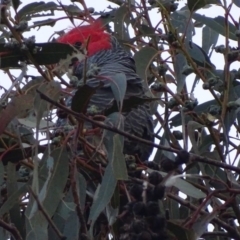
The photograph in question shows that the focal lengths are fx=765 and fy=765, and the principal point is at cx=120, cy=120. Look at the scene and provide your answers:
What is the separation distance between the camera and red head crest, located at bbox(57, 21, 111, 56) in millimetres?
2349

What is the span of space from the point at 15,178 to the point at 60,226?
14 centimetres

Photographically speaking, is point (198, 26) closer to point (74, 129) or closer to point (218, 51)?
point (218, 51)

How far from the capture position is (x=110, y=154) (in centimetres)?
147

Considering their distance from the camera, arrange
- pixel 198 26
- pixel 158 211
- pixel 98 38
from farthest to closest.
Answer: pixel 98 38 → pixel 198 26 → pixel 158 211

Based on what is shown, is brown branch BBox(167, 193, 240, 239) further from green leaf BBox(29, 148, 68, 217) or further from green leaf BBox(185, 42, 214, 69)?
green leaf BBox(185, 42, 214, 69)

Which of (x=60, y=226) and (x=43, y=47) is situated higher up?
(x=43, y=47)

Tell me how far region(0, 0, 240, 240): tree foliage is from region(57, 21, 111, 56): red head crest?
0.43 metres

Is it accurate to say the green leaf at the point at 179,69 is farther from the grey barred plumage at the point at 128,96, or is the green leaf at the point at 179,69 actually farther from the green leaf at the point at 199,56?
the grey barred plumage at the point at 128,96

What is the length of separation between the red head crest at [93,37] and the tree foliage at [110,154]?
0.43m

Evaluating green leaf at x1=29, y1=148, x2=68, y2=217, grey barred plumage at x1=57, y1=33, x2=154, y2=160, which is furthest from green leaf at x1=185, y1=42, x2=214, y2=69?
green leaf at x1=29, y1=148, x2=68, y2=217

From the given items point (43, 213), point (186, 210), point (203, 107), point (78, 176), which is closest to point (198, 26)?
point (203, 107)

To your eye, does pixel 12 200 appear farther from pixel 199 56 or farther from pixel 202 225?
pixel 199 56

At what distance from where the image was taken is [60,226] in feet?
5.26

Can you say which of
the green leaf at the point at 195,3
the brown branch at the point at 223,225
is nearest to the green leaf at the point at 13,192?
the brown branch at the point at 223,225
